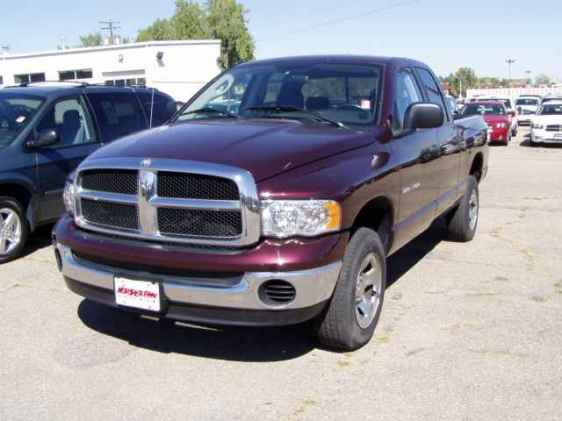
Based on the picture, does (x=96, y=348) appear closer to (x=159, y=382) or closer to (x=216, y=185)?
(x=159, y=382)

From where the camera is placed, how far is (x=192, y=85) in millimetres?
39188

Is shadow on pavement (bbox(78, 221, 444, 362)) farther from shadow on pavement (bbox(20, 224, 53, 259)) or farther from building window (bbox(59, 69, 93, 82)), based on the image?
building window (bbox(59, 69, 93, 82))

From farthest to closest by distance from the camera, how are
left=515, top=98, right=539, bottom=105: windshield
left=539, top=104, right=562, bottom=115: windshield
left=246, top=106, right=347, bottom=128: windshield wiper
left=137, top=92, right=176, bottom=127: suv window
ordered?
left=515, top=98, right=539, bottom=105: windshield
left=539, top=104, right=562, bottom=115: windshield
left=137, top=92, right=176, bottom=127: suv window
left=246, top=106, right=347, bottom=128: windshield wiper

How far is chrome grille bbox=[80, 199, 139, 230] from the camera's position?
400 cm

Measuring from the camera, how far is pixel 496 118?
72.8 ft

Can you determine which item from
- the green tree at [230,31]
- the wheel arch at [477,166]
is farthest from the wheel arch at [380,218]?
the green tree at [230,31]

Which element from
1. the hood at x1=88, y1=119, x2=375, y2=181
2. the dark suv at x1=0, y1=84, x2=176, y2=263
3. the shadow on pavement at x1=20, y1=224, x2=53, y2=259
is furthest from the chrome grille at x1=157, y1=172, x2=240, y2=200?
the shadow on pavement at x1=20, y1=224, x2=53, y2=259

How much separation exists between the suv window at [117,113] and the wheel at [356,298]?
418cm

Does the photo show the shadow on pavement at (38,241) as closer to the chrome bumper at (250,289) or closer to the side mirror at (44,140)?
the side mirror at (44,140)

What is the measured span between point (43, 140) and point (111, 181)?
9.66ft

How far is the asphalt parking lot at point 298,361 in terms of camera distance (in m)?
3.61

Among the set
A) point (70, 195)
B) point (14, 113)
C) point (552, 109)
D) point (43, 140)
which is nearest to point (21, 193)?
point (43, 140)

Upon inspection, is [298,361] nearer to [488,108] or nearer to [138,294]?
[138,294]

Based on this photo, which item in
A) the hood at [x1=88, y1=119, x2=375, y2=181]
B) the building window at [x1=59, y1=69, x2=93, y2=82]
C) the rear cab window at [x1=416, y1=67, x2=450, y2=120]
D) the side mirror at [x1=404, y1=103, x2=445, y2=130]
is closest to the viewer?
the hood at [x1=88, y1=119, x2=375, y2=181]
